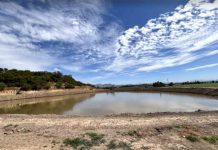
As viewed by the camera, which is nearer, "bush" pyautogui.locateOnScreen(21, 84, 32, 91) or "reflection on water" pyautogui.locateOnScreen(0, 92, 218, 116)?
"reflection on water" pyautogui.locateOnScreen(0, 92, 218, 116)

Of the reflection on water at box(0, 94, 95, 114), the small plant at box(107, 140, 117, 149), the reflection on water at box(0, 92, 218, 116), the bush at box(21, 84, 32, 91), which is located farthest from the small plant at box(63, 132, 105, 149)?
the bush at box(21, 84, 32, 91)

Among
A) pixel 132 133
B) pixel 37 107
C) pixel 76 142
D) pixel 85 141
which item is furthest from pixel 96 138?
pixel 37 107

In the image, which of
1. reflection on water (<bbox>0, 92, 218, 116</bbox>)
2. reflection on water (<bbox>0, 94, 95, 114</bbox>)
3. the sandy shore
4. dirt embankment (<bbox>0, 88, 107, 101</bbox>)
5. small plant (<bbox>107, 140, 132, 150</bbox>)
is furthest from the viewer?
dirt embankment (<bbox>0, 88, 107, 101</bbox>)

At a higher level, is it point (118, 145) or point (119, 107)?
point (119, 107)

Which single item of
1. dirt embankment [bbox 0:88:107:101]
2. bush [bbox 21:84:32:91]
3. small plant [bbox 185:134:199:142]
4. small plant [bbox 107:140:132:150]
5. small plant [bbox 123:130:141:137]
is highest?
bush [bbox 21:84:32:91]

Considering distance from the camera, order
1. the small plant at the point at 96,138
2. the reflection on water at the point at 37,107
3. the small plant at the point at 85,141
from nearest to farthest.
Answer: the small plant at the point at 85,141 → the small plant at the point at 96,138 → the reflection on water at the point at 37,107

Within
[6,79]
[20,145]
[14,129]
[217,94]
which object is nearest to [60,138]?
[20,145]

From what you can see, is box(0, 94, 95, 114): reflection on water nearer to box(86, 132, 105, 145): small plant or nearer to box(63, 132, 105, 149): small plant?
box(86, 132, 105, 145): small plant

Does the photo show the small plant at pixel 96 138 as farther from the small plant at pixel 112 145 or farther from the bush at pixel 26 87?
the bush at pixel 26 87

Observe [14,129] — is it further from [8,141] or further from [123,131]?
[123,131]

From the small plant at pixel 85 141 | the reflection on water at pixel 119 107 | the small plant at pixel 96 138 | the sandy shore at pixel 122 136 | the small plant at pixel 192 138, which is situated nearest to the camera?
the sandy shore at pixel 122 136

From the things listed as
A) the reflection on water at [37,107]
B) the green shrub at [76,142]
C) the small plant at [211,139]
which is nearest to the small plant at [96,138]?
the green shrub at [76,142]

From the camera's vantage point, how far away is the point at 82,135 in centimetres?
922

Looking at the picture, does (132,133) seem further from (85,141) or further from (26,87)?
(26,87)
